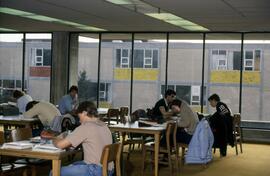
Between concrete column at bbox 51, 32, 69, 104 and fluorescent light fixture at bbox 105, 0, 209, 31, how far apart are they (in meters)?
3.55

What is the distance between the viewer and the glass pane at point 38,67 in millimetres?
13430

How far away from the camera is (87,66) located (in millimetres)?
13359

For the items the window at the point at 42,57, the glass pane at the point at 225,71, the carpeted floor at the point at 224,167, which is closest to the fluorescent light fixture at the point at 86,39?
the window at the point at 42,57

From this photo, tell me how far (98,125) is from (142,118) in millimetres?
3838

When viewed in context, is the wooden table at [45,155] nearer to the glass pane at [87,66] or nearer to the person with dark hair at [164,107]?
the person with dark hair at [164,107]


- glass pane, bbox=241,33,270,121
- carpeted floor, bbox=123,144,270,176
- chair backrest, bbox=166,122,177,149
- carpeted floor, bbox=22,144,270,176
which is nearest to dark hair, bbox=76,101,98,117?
chair backrest, bbox=166,122,177,149

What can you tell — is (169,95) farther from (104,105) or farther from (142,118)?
(104,105)

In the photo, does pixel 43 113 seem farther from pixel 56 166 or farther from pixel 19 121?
pixel 56 166

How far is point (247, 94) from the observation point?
39.9 feet

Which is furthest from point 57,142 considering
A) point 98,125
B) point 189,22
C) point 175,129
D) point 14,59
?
point 14,59

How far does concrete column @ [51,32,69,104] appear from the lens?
42.3 ft

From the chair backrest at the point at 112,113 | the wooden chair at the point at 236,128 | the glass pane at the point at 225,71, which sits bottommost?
the wooden chair at the point at 236,128

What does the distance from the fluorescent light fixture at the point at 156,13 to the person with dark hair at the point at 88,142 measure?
3.11 metres

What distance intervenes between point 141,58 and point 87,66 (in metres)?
1.55
